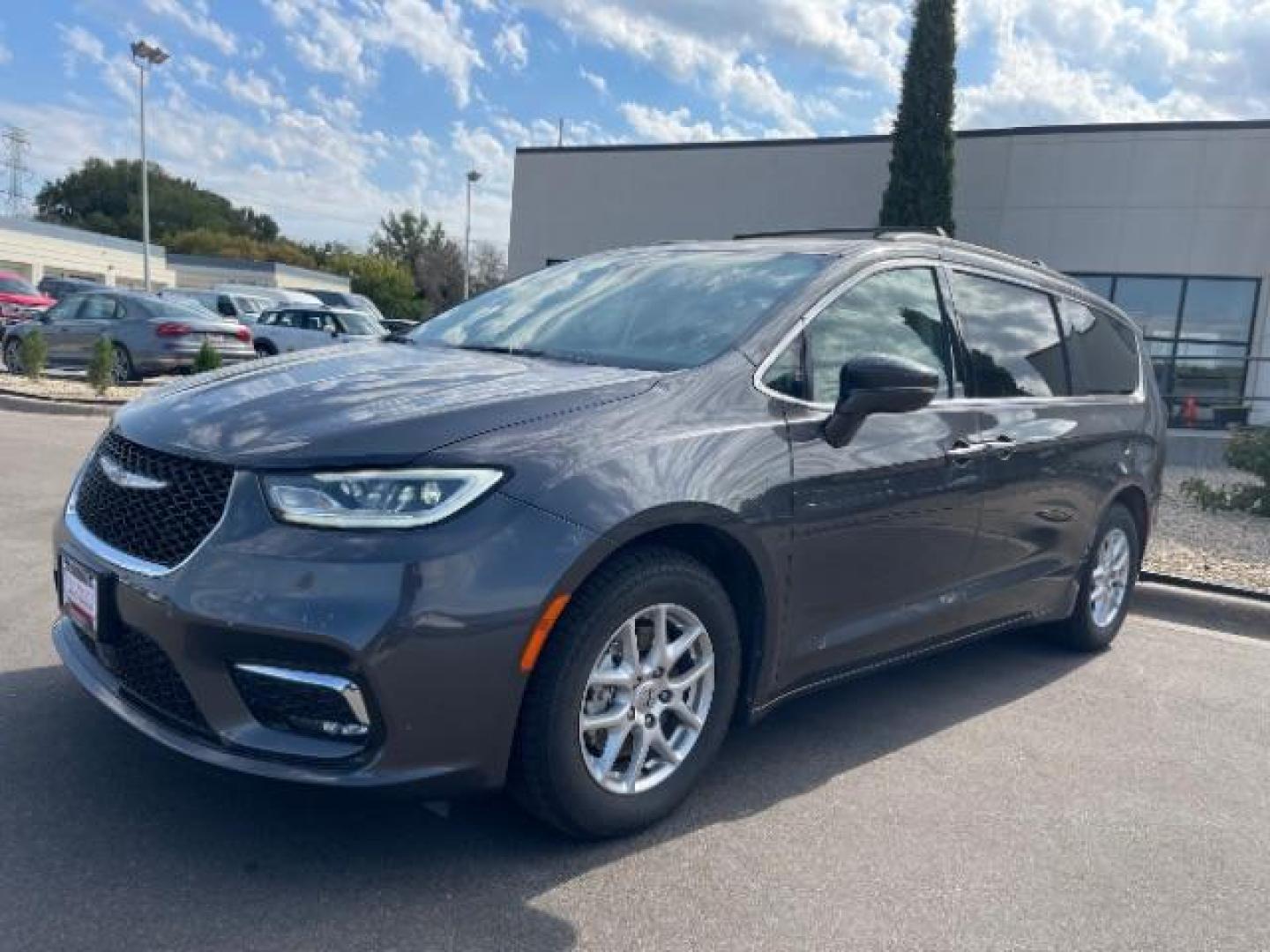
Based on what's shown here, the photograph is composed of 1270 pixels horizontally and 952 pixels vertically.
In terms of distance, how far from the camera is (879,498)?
347 cm

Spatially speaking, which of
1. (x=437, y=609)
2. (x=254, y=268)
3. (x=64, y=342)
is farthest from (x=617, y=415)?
(x=254, y=268)

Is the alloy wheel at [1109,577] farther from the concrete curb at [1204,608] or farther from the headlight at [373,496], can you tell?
the headlight at [373,496]

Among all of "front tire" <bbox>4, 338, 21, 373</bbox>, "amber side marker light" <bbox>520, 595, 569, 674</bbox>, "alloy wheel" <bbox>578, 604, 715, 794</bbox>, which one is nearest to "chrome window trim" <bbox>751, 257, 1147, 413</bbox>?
"alloy wheel" <bbox>578, 604, 715, 794</bbox>

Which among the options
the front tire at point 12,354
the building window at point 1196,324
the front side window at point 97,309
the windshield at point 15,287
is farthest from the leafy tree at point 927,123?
the windshield at point 15,287

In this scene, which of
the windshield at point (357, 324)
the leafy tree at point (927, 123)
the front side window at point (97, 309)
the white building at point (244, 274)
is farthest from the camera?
the white building at point (244, 274)

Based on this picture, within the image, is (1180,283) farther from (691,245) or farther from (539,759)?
(539,759)

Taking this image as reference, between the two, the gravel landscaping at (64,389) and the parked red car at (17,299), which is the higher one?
the parked red car at (17,299)

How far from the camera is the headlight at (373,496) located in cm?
Answer: 249

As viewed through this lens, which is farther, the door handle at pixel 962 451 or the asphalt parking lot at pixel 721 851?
the door handle at pixel 962 451

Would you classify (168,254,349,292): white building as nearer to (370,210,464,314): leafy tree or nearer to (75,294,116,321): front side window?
(370,210,464,314): leafy tree

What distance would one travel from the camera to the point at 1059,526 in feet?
14.9

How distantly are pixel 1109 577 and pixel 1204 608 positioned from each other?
1200mm

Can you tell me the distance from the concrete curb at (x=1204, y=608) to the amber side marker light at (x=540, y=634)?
15.3 ft

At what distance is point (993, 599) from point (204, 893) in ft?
9.89
